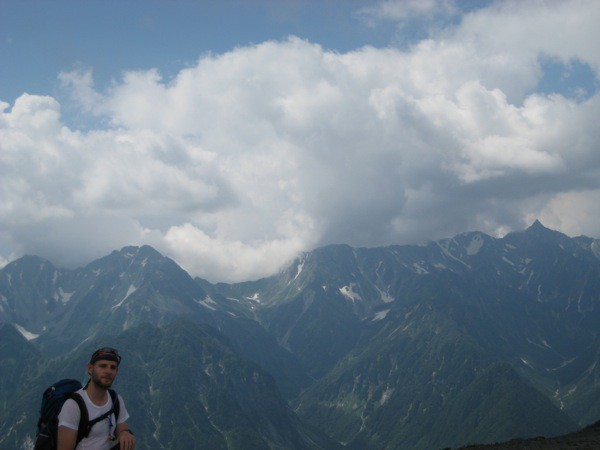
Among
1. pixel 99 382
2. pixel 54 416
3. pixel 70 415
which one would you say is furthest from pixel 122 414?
pixel 54 416

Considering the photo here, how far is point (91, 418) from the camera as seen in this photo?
14.8m

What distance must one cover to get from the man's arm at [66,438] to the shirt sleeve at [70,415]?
0.31ft

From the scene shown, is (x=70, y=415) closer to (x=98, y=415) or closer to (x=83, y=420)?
(x=83, y=420)

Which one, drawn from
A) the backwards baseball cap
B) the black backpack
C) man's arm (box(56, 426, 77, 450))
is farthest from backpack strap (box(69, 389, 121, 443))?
the backwards baseball cap

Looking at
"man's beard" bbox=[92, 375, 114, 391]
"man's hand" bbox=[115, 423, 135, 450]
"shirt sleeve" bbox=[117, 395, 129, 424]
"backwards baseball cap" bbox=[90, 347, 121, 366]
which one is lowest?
"man's hand" bbox=[115, 423, 135, 450]

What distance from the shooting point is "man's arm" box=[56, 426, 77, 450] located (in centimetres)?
→ 1428

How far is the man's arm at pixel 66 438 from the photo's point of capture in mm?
14281

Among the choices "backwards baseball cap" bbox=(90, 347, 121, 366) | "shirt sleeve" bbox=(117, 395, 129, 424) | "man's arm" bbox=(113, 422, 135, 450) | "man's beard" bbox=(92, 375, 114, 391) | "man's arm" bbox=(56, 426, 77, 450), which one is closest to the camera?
"man's arm" bbox=(56, 426, 77, 450)


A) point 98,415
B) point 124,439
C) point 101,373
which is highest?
point 101,373

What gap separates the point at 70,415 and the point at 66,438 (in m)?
0.55

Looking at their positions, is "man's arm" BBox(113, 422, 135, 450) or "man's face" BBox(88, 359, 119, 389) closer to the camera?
"man's arm" BBox(113, 422, 135, 450)

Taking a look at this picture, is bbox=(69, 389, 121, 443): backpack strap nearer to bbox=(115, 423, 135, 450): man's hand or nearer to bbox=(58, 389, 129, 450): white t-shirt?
bbox=(58, 389, 129, 450): white t-shirt

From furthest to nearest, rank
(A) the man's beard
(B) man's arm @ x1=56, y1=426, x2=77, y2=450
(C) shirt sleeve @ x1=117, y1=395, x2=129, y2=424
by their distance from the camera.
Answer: (C) shirt sleeve @ x1=117, y1=395, x2=129, y2=424 < (A) the man's beard < (B) man's arm @ x1=56, y1=426, x2=77, y2=450

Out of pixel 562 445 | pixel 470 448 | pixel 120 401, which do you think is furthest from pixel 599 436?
pixel 120 401
